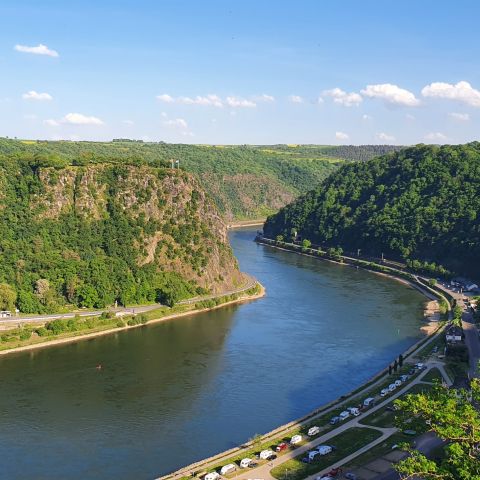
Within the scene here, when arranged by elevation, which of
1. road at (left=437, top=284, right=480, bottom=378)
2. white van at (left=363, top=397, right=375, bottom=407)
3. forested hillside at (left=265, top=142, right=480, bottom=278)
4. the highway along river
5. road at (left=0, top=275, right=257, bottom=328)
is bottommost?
the highway along river

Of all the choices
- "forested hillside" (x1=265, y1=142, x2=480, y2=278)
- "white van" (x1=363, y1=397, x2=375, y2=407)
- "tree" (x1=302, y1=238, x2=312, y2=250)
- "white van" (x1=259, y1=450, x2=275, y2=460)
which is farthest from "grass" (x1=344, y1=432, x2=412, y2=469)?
"tree" (x1=302, y1=238, x2=312, y2=250)

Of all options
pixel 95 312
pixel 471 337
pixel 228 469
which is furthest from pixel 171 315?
pixel 228 469

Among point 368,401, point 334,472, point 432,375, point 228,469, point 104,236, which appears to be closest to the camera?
point 334,472

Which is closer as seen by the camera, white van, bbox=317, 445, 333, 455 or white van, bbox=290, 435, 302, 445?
white van, bbox=317, 445, 333, 455

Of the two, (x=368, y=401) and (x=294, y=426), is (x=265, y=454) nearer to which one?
(x=294, y=426)

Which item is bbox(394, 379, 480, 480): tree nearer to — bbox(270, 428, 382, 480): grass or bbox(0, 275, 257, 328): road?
bbox(270, 428, 382, 480): grass

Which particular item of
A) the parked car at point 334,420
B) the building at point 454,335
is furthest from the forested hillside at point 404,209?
the parked car at point 334,420
